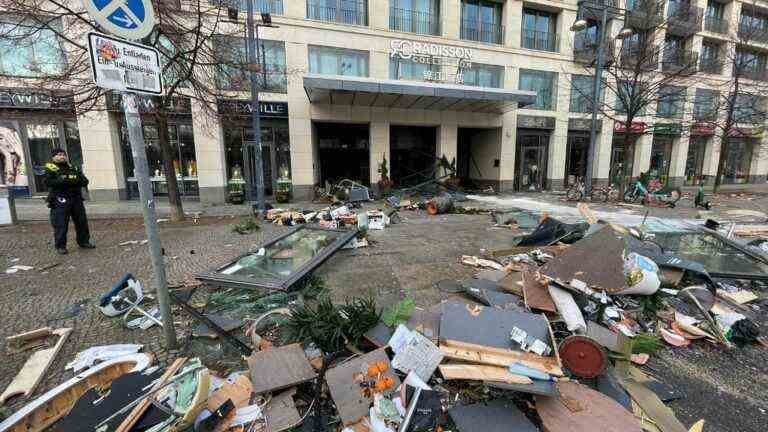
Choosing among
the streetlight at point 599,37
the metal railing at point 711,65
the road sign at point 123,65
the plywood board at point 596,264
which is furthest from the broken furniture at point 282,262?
the metal railing at point 711,65

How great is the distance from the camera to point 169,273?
474cm

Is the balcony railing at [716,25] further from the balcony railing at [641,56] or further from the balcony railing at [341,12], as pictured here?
the balcony railing at [341,12]

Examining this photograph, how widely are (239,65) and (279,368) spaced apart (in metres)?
8.07

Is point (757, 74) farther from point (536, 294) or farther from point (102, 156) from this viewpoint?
point (102, 156)

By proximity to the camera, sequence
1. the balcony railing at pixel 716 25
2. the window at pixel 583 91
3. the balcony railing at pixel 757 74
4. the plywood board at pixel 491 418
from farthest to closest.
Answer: the balcony railing at pixel 757 74 < the balcony railing at pixel 716 25 < the window at pixel 583 91 < the plywood board at pixel 491 418

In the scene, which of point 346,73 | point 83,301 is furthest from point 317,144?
point 83,301

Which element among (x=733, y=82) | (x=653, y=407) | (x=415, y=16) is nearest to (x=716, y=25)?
(x=733, y=82)

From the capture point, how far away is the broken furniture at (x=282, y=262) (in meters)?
3.76

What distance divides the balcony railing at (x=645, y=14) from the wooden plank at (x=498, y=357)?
1520 cm

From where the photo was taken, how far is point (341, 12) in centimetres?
1385

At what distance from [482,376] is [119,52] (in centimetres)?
337

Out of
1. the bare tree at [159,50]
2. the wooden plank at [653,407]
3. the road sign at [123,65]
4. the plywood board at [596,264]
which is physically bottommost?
the wooden plank at [653,407]

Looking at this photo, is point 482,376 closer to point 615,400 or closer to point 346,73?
point 615,400

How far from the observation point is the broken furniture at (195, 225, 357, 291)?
148 inches
